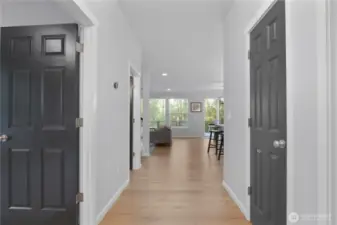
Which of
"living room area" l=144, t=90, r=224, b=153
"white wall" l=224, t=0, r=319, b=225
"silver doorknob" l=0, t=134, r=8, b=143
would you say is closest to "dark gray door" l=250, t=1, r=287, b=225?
"white wall" l=224, t=0, r=319, b=225

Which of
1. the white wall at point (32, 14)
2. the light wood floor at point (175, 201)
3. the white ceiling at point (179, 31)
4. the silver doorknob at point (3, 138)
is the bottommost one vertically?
the light wood floor at point (175, 201)

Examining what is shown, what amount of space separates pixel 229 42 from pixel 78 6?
6.95 feet

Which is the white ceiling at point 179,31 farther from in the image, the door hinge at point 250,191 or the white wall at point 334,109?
the door hinge at point 250,191

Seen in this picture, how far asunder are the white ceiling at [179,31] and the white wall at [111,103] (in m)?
0.34

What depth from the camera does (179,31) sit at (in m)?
4.04

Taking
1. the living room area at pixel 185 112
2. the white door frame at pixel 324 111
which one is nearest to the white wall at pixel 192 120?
the living room area at pixel 185 112

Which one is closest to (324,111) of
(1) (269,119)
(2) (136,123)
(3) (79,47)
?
(1) (269,119)

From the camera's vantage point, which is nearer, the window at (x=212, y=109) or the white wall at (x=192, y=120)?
the white wall at (x=192, y=120)

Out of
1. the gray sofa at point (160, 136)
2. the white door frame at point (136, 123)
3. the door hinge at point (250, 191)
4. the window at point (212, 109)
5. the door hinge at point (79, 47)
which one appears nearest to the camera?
the door hinge at point (79, 47)

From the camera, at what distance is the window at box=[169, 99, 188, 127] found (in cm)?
1280

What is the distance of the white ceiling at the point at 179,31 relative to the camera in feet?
10.2

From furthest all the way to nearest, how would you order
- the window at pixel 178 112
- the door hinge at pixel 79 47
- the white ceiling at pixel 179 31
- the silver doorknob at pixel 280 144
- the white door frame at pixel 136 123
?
the window at pixel 178 112 < the white door frame at pixel 136 123 < the white ceiling at pixel 179 31 < the door hinge at pixel 79 47 < the silver doorknob at pixel 280 144

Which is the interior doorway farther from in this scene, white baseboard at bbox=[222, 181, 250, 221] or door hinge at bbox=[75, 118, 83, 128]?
door hinge at bbox=[75, 118, 83, 128]

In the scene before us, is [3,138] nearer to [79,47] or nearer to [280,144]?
[79,47]
